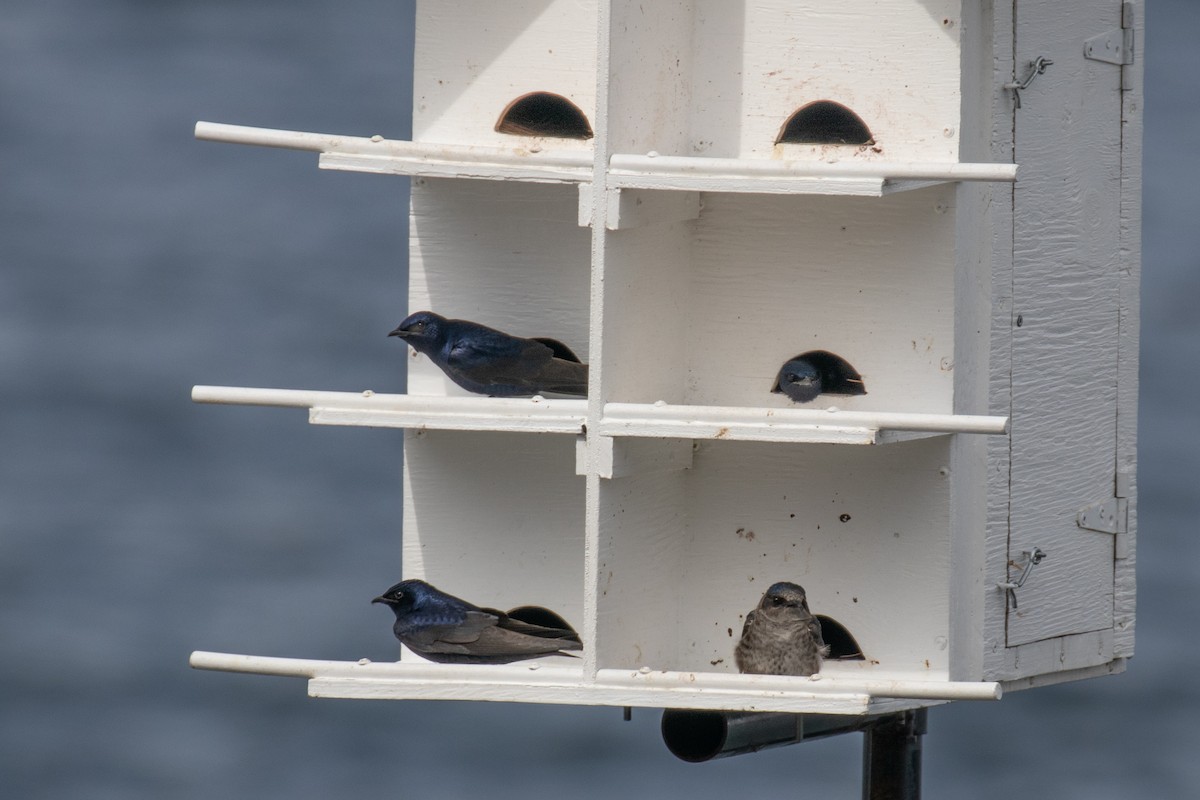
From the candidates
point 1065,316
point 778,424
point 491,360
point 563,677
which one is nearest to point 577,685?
point 563,677

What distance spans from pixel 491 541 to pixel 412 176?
0.72m

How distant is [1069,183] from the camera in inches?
195

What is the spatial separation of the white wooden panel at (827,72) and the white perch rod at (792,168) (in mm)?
253

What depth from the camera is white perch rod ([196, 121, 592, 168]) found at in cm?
441

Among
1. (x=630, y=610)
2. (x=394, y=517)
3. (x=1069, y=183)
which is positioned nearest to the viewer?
(x=630, y=610)

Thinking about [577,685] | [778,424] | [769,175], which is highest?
[769,175]

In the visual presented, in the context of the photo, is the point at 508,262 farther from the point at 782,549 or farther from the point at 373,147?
the point at 782,549

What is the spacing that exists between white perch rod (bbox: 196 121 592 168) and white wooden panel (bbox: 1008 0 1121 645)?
96cm

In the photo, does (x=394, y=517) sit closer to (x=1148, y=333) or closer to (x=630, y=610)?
(x=1148, y=333)

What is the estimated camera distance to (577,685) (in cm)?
426

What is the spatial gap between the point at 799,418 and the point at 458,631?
0.78 metres

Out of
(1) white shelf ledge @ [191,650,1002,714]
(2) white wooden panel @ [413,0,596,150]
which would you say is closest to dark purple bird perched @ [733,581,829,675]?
(1) white shelf ledge @ [191,650,1002,714]

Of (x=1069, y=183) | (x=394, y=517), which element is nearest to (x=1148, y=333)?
(x=394, y=517)

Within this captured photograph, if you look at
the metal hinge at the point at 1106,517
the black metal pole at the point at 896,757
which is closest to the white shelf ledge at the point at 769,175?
the metal hinge at the point at 1106,517
